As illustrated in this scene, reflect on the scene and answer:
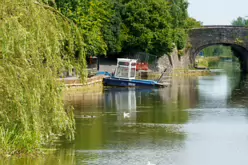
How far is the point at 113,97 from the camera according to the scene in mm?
38688

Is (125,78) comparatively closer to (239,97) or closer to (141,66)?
(239,97)

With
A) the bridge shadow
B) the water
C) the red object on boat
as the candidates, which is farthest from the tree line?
the red object on boat

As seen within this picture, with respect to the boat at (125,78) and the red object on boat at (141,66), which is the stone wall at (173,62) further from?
the boat at (125,78)

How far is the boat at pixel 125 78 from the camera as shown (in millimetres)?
45656

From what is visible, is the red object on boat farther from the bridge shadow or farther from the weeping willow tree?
the weeping willow tree

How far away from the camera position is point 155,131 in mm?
24891

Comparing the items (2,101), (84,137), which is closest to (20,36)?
(2,101)

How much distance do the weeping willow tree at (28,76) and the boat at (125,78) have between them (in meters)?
26.3

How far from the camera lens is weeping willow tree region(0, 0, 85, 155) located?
17.3m

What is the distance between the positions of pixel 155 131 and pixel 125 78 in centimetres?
2154

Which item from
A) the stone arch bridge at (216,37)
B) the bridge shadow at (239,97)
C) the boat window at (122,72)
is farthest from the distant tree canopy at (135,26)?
the bridge shadow at (239,97)

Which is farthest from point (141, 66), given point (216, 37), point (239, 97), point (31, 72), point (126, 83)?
point (31, 72)

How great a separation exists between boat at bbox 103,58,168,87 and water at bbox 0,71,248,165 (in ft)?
15.4

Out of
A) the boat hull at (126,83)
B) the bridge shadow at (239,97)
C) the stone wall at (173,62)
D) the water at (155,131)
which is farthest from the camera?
the stone wall at (173,62)
